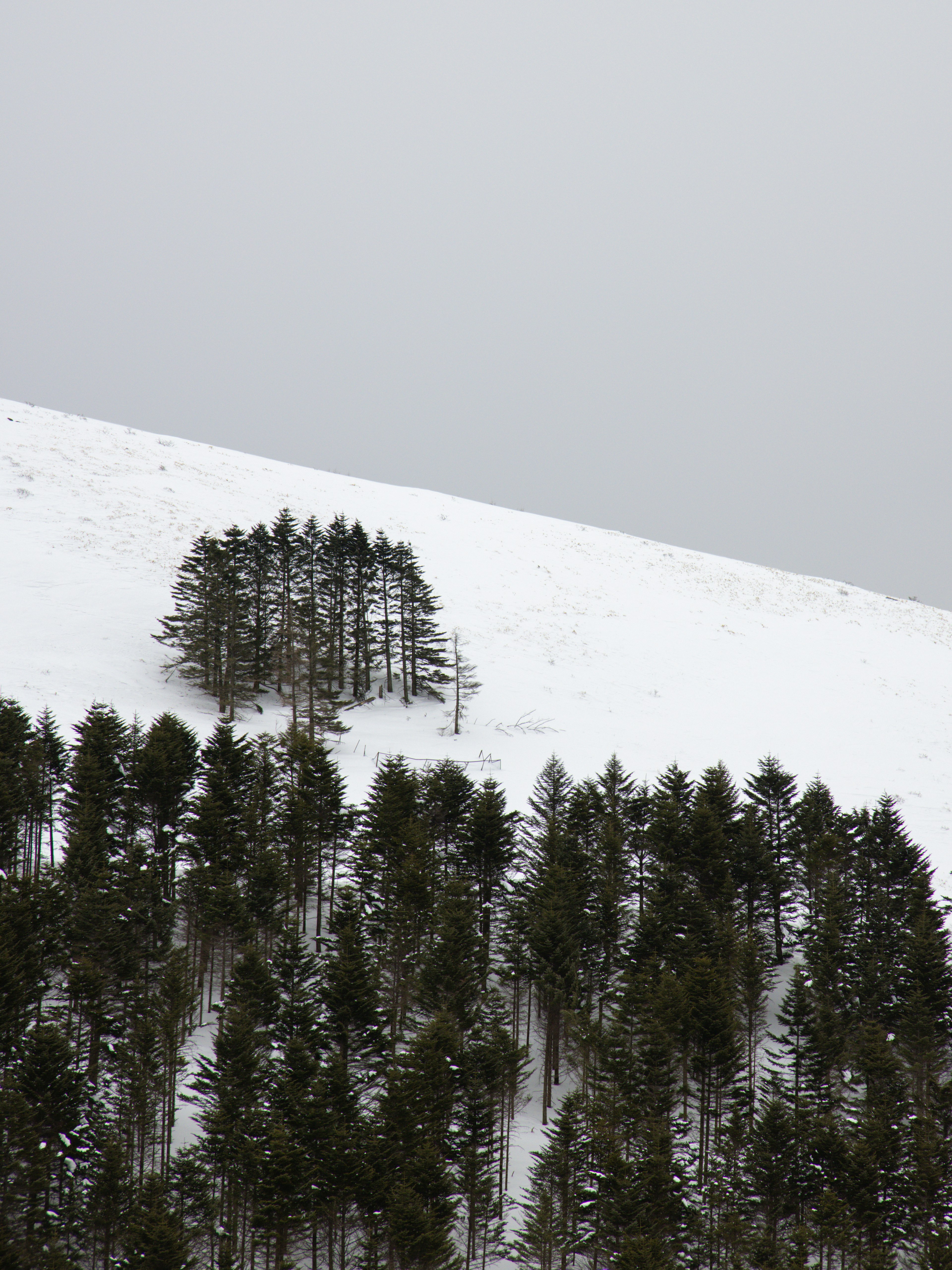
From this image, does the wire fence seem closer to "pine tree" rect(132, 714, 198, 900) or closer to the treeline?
the treeline

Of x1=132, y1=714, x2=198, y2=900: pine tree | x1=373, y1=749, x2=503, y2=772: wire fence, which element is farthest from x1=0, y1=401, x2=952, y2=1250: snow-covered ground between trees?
x1=132, y1=714, x2=198, y2=900: pine tree

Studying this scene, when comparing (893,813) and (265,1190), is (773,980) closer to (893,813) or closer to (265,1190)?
(893,813)

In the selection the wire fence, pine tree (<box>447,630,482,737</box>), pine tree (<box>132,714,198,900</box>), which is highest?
pine tree (<box>447,630,482,737</box>)

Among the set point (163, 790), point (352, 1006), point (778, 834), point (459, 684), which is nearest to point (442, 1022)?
point (352, 1006)

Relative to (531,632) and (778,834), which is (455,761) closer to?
(778,834)

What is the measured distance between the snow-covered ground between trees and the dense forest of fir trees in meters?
5.05

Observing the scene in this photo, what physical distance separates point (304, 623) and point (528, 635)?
24.7 meters

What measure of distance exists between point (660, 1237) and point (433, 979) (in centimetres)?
913

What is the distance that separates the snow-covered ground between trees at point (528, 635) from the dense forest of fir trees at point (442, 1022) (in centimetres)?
505

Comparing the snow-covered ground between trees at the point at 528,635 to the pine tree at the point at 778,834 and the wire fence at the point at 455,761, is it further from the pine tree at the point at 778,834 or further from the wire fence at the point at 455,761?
the pine tree at the point at 778,834

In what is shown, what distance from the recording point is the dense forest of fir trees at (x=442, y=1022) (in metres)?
20.8

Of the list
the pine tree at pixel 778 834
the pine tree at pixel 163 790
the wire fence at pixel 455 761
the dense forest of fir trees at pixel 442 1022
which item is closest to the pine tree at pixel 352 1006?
the dense forest of fir trees at pixel 442 1022

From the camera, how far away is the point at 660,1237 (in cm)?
2091

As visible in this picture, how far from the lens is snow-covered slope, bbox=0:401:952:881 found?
50000 millimetres
